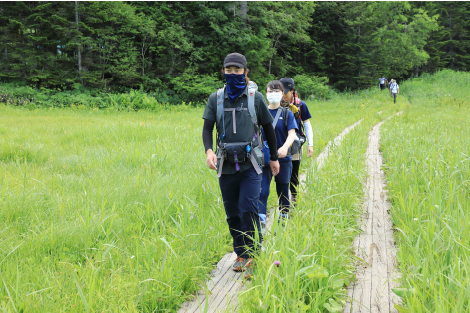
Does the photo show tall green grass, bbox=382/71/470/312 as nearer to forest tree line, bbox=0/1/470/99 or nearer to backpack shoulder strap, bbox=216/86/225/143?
backpack shoulder strap, bbox=216/86/225/143

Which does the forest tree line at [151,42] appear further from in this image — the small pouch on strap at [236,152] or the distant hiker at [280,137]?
the small pouch on strap at [236,152]

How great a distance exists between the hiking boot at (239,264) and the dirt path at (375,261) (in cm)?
97

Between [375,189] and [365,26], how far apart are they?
124ft

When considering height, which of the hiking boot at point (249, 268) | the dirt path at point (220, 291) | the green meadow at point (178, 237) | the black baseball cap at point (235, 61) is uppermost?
the black baseball cap at point (235, 61)

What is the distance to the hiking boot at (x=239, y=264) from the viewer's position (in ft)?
→ 10.3

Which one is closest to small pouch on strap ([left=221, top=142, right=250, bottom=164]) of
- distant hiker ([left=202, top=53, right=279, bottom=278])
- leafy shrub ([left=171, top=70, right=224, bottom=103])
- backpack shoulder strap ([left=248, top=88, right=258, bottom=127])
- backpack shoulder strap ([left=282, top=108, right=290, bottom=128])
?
distant hiker ([left=202, top=53, right=279, bottom=278])

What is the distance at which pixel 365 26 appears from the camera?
123 ft

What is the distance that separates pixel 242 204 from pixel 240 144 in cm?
59

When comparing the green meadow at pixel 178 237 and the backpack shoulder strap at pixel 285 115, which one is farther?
the backpack shoulder strap at pixel 285 115

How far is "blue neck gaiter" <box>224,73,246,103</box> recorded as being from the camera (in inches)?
118

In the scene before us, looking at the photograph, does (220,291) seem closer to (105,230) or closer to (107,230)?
(107,230)

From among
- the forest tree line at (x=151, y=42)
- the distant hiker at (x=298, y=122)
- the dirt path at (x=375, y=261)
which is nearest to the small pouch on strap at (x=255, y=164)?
the dirt path at (x=375, y=261)

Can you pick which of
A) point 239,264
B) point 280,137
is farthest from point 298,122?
point 239,264

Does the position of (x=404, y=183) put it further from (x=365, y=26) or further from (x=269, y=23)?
(x=365, y=26)
